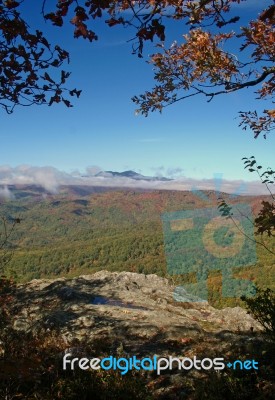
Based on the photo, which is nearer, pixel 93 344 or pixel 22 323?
pixel 93 344

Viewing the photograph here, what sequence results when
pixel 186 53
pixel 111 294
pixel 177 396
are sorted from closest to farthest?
pixel 177 396 < pixel 186 53 < pixel 111 294

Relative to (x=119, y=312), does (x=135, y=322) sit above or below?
above

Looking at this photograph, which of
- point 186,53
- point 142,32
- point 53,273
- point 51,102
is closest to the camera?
point 142,32

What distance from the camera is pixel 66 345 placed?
7.44 meters

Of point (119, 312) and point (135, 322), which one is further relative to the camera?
point (119, 312)

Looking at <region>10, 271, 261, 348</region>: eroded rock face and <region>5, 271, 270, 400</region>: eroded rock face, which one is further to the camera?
<region>10, 271, 261, 348</region>: eroded rock face

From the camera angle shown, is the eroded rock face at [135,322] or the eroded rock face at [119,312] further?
the eroded rock face at [119,312]

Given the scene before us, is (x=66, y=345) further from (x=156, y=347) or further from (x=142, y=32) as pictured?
(x=142, y=32)

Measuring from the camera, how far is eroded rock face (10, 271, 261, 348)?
8.51 meters

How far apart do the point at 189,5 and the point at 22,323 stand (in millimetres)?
8518

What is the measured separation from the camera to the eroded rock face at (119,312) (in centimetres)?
851

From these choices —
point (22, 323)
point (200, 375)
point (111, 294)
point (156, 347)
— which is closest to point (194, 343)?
point (156, 347)

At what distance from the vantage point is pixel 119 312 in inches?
413

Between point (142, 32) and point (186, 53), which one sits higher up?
point (186, 53)
